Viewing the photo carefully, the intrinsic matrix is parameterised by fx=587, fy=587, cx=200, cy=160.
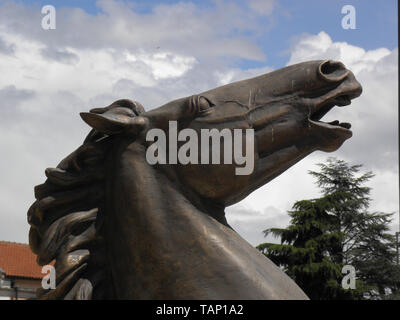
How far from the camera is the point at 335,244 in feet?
85.8

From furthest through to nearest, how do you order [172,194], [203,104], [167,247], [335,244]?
[335,244] → [203,104] → [172,194] → [167,247]

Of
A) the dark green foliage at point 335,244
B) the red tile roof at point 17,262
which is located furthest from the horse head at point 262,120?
the red tile roof at point 17,262

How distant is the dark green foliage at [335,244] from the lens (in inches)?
976

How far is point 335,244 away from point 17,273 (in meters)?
15.2

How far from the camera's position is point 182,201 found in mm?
3240

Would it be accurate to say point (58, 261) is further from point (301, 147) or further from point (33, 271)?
point (33, 271)

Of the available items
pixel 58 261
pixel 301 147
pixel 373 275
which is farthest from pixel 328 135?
pixel 373 275

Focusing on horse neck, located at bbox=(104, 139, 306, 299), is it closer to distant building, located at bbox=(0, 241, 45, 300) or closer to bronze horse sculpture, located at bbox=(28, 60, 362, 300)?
bronze horse sculpture, located at bbox=(28, 60, 362, 300)

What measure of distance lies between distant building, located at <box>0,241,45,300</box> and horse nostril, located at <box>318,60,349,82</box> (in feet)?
83.7

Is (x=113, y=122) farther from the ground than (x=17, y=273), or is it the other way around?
(x=17, y=273)

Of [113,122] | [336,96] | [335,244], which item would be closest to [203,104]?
[113,122]

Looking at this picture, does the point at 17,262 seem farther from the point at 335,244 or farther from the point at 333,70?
the point at 333,70

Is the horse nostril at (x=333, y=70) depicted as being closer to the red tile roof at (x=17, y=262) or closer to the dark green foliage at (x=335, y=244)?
the dark green foliage at (x=335, y=244)
